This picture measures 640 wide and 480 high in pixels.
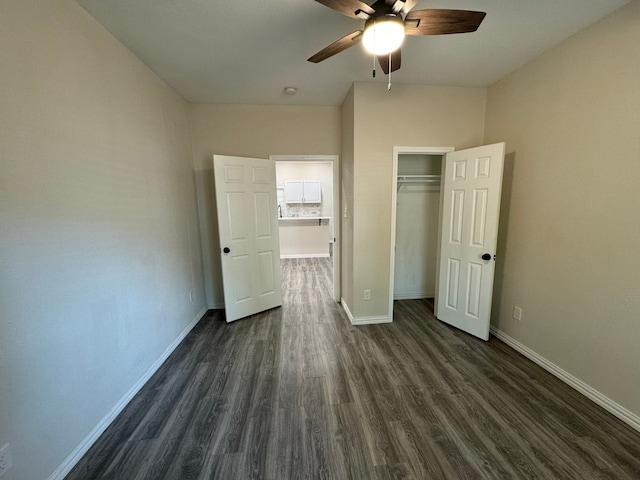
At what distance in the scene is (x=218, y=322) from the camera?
304 centimetres

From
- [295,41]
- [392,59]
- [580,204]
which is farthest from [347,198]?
[580,204]

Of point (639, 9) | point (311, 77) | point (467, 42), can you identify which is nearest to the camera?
point (639, 9)

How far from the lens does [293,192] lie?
247 inches

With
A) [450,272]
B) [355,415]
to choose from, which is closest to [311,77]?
[450,272]

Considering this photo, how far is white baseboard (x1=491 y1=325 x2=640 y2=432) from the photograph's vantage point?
1.60m

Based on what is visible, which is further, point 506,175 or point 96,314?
point 506,175

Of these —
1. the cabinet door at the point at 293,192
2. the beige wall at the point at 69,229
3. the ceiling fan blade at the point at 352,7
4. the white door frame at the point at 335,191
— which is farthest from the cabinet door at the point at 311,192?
the ceiling fan blade at the point at 352,7

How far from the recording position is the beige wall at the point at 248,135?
308 cm

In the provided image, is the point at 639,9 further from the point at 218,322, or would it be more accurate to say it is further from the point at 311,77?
the point at 218,322

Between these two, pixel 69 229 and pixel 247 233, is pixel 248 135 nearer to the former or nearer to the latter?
pixel 247 233

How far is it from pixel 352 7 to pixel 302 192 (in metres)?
5.08

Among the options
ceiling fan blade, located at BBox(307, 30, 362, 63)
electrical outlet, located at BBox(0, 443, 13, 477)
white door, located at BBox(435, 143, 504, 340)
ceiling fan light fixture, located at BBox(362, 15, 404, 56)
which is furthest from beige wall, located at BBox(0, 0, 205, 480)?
white door, located at BBox(435, 143, 504, 340)

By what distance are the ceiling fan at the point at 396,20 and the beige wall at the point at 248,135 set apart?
6.05 ft

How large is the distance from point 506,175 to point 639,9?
A: 48.7 inches
